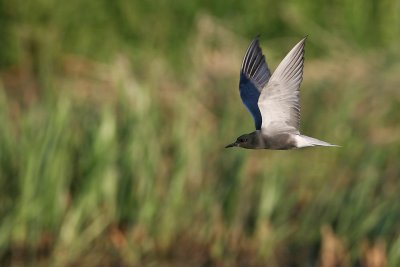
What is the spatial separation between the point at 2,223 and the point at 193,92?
5.26ft

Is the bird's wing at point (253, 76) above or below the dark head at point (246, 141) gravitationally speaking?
above

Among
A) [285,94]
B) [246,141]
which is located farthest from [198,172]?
[246,141]

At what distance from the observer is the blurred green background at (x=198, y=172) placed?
18.8 feet

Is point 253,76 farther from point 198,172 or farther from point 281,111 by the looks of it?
point 198,172

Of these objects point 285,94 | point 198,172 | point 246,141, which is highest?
point 285,94

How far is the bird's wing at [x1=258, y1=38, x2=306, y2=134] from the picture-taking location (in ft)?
9.27

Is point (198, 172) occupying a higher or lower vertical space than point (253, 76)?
lower

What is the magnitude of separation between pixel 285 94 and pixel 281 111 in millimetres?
51

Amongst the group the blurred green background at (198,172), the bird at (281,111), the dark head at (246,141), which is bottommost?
the blurred green background at (198,172)

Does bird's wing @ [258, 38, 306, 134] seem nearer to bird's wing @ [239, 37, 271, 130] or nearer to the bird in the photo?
the bird

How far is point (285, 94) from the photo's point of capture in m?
2.88

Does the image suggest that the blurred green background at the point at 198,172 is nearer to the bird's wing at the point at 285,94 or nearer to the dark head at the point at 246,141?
the bird's wing at the point at 285,94

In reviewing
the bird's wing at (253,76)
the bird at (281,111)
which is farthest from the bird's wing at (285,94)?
the bird's wing at (253,76)

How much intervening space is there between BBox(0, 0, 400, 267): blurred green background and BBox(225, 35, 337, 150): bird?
108 inches
